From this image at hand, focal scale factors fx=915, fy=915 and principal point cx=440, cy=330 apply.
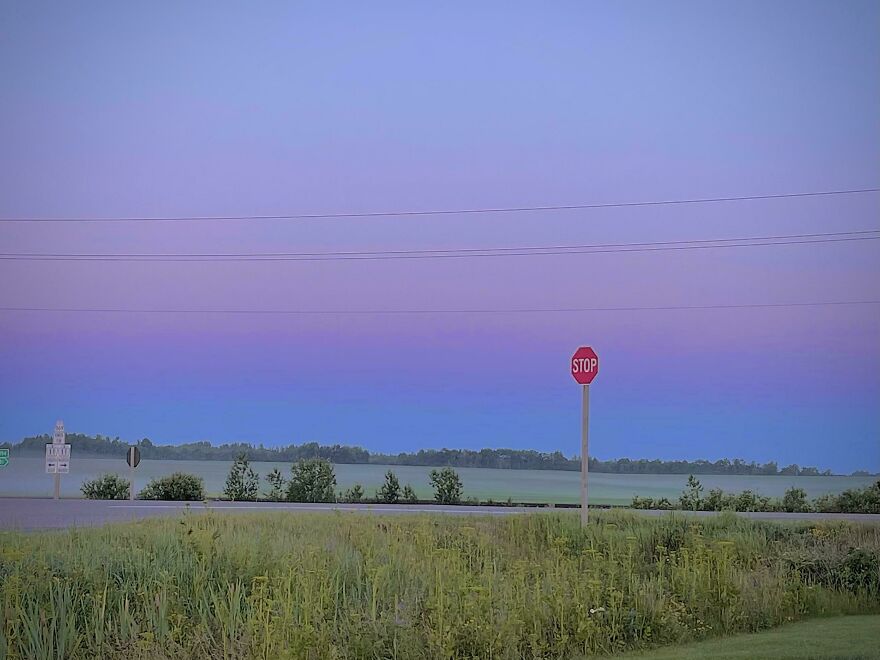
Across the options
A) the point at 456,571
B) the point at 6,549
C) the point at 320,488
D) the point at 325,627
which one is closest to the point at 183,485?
the point at 320,488

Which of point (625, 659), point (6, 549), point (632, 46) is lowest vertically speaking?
point (625, 659)

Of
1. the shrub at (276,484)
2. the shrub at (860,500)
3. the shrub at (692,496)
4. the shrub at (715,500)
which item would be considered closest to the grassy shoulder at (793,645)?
the shrub at (692,496)

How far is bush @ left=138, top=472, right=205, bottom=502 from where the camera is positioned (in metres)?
19.3

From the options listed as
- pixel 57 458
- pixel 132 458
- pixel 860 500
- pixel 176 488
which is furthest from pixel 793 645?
pixel 176 488

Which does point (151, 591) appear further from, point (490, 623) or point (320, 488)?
point (320, 488)

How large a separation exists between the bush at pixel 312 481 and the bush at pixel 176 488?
6.30 ft

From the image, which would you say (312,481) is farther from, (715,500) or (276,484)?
(715,500)

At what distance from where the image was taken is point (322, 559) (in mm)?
8477

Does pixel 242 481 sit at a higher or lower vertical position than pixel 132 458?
lower

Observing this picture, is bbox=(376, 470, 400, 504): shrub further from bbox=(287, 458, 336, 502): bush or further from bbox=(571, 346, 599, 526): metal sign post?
bbox=(571, 346, 599, 526): metal sign post

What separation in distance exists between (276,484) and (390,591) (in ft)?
39.6

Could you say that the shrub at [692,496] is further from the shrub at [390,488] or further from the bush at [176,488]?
the bush at [176,488]

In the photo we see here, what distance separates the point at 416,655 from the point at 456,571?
2.02m

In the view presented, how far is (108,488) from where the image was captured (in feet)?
63.4
